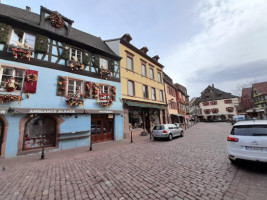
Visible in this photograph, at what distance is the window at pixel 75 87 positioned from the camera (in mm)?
9888

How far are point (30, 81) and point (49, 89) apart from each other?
116 cm

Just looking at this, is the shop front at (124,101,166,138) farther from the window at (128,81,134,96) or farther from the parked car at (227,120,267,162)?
the parked car at (227,120,267,162)

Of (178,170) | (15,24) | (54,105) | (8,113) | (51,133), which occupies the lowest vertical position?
(178,170)

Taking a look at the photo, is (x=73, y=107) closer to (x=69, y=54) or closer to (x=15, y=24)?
(x=69, y=54)

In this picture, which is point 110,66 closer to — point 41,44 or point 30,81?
point 41,44

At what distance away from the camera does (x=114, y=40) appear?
15234mm

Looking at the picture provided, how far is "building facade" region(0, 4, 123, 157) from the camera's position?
7.54 metres

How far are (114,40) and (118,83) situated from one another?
6.06 m

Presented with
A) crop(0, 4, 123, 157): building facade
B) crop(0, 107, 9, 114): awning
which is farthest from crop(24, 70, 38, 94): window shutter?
crop(0, 107, 9, 114): awning

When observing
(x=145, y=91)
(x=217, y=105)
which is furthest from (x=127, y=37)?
(x=217, y=105)

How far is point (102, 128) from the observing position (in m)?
11.7

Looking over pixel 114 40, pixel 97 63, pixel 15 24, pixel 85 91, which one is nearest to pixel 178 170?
pixel 85 91

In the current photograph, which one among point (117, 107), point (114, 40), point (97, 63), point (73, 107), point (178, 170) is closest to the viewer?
point (178, 170)

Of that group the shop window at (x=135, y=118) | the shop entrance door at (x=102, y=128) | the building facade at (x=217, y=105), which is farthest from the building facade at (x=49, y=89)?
the building facade at (x=217, y=105)
